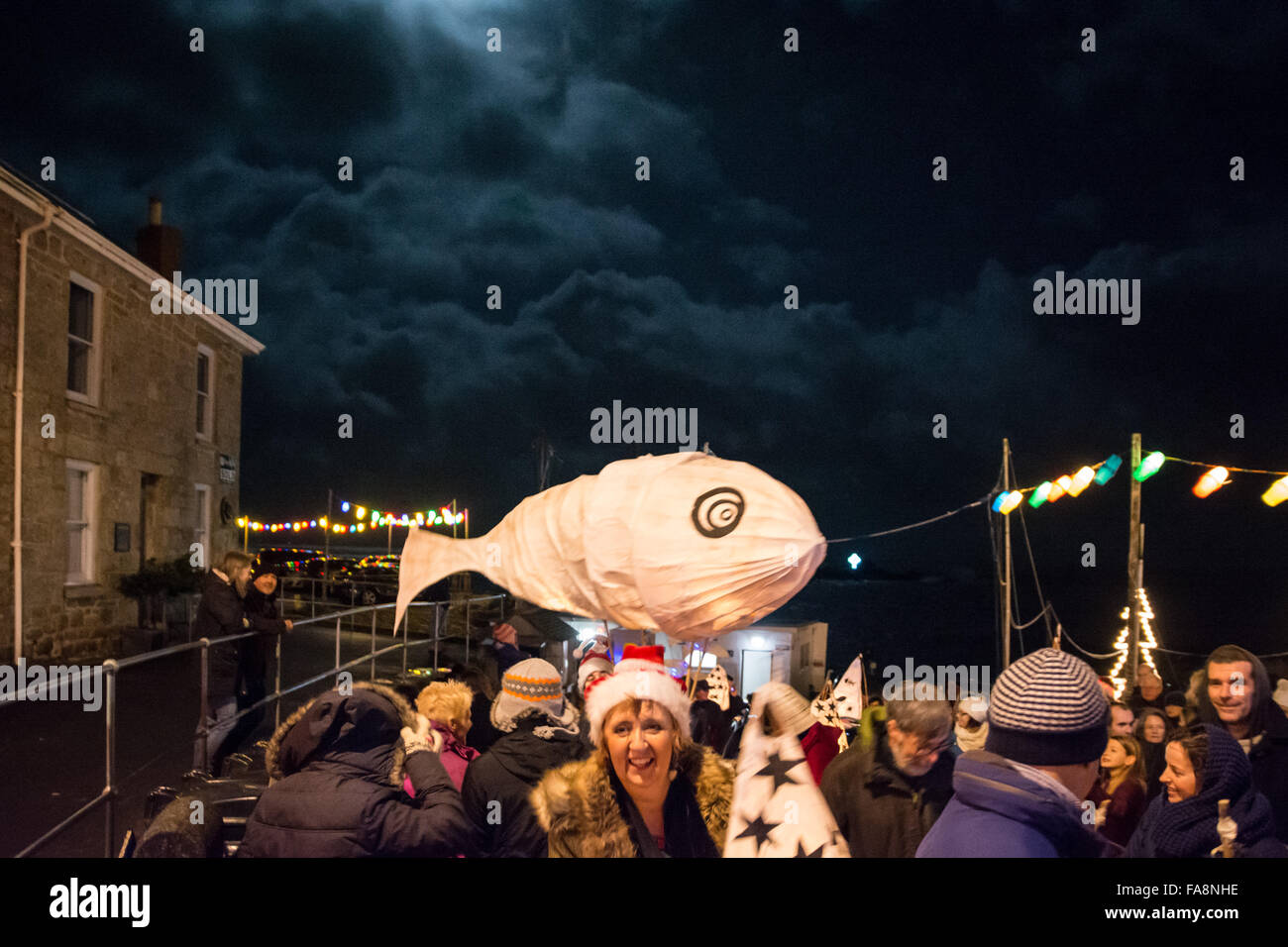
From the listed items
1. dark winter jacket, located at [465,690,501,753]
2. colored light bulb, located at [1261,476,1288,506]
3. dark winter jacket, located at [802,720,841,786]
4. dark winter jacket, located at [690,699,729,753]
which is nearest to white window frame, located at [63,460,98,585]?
dark winter jacket, located at [465,690,501,753]

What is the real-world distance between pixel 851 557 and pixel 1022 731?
22.3 ft

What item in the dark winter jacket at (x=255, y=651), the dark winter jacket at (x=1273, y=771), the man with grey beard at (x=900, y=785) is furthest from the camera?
the dark winter jacket at (x=255, y=651)

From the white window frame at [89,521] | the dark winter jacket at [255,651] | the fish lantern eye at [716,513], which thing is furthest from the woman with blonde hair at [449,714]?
the white window frame at [89,521]

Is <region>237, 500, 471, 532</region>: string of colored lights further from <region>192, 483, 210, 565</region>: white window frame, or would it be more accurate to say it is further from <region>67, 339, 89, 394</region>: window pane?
<region>67, 339, 89, 394</region>: window pane

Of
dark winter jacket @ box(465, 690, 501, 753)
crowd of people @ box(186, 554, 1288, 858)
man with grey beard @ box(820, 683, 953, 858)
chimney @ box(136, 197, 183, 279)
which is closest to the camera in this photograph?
crowd of people @ box(186, 554, 1288, 858)

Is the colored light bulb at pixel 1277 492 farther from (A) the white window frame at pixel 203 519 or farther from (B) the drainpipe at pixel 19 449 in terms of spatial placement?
(A) the white window frame at pixel 203 519

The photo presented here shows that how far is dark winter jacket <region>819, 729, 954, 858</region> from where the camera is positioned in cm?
255

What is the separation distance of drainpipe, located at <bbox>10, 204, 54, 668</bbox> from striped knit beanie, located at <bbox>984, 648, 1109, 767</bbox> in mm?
10261

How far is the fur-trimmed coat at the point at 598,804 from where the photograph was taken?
2.26 meters

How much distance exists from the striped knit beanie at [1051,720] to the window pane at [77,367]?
11.9 metres

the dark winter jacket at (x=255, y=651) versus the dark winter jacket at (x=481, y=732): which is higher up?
the dark winter jacket at (x=255, y=651)

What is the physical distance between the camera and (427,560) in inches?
140
